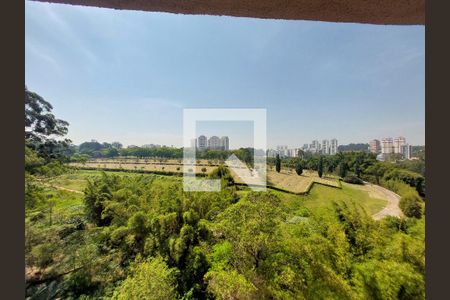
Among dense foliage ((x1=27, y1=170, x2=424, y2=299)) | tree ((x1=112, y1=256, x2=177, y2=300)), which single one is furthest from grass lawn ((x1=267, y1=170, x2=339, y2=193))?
tree ((x1=112, y1=256, x2=177, y2=300))

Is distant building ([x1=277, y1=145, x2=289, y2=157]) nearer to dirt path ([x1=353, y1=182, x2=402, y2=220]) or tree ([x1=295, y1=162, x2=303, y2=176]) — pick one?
tree ([x1=295, y1=162, x2=303, y2=176])

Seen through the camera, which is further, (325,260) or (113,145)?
(113,145)

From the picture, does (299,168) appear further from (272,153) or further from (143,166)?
(143,166)

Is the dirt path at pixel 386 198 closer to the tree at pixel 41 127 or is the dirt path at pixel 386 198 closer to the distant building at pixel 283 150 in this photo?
the distant building at pixel 283 150

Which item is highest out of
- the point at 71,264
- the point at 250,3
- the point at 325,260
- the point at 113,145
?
the point at 250,3

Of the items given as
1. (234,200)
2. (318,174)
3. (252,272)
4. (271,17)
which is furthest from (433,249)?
(318,174)

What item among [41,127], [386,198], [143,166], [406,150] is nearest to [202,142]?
[143,166]

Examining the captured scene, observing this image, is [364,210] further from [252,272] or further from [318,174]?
[252,272]
